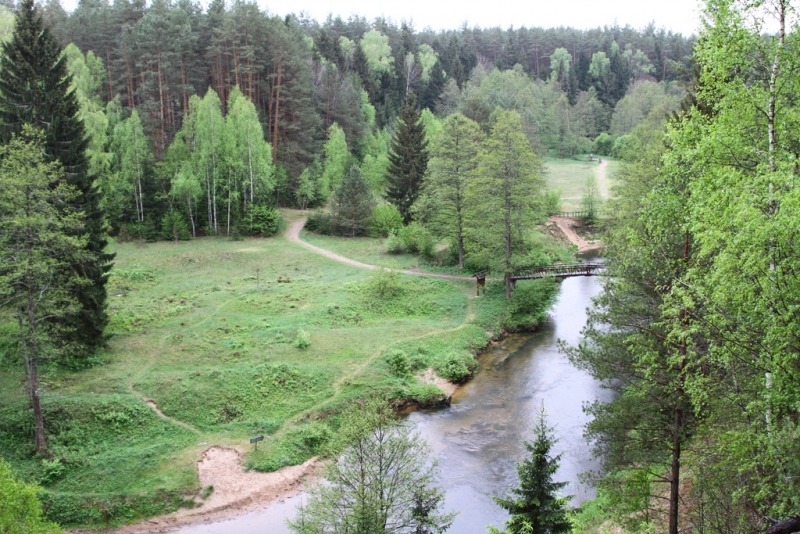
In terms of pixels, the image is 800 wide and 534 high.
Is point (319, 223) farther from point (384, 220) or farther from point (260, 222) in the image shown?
point (384, 220)

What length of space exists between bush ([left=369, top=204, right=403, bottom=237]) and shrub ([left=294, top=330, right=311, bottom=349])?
25291 mm

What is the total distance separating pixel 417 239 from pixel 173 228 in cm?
2263

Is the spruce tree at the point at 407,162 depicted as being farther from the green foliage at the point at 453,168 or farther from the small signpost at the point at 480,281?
the small signpost at the point at 480,281

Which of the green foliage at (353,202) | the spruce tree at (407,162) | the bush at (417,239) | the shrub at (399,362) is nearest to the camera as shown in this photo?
the shrub at (399,362)

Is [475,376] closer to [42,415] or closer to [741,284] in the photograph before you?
[42,415]

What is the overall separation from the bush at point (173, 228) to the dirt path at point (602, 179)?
148 feet

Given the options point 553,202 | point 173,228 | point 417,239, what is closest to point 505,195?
point 417,239

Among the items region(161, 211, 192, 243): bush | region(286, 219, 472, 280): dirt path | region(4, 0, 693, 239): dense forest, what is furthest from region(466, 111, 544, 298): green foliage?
region(161, 211, 192, 243): bush

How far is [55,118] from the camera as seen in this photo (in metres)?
29.8

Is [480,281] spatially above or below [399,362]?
above

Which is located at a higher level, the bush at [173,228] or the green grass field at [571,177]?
the green grass field at [571,177]

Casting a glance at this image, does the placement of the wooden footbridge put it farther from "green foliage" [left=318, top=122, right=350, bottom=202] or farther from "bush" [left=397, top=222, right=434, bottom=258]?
"green foliage" [left=318, top=122, right=350, bottom=202]

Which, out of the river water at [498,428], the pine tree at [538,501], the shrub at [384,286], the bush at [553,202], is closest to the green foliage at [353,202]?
the shrub at [384,286]

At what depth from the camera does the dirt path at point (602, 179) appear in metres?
77.9
